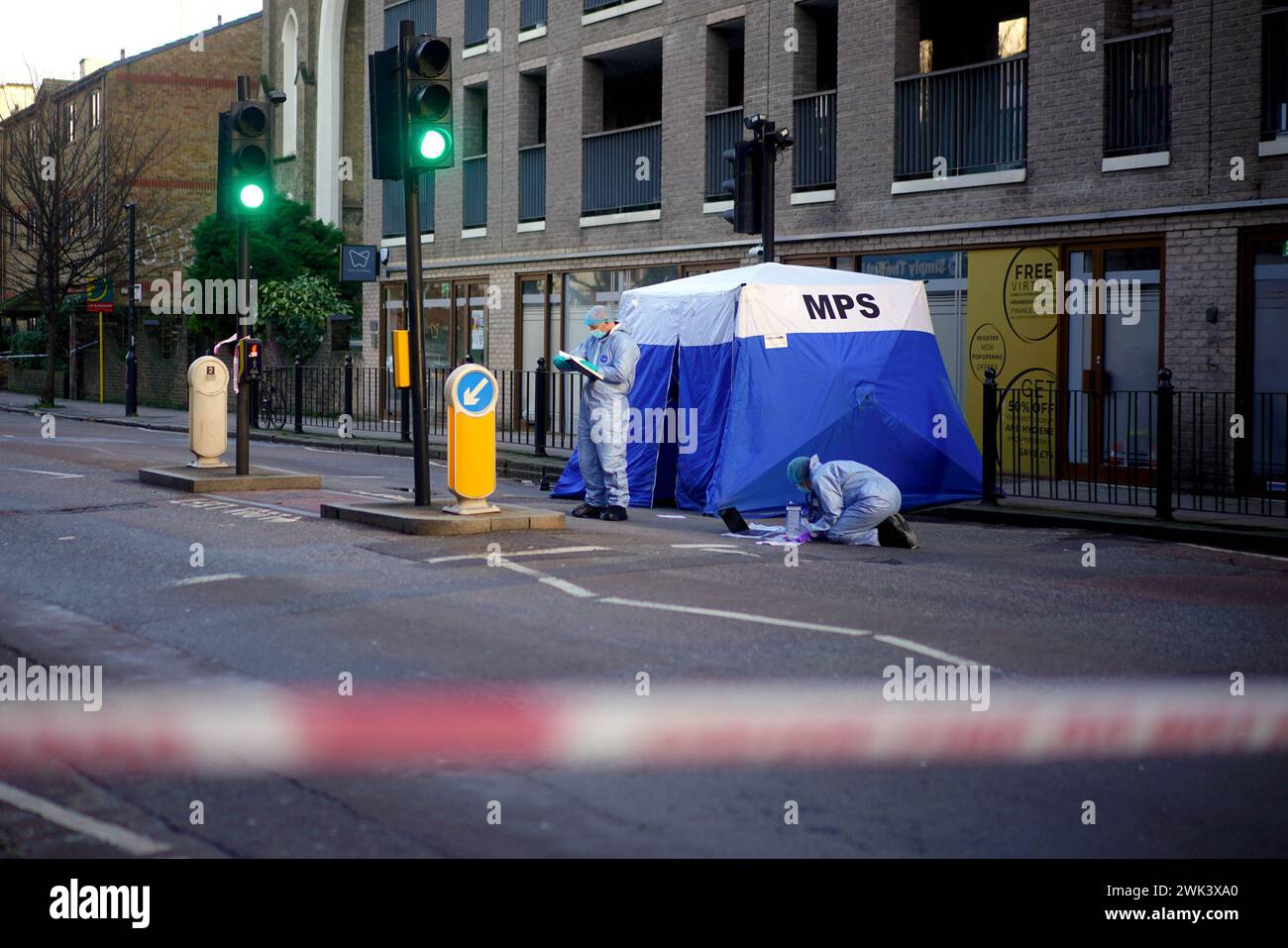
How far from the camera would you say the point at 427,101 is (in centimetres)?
1158

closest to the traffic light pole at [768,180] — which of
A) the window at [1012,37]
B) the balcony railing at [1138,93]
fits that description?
the balcony railing at [1138,93]

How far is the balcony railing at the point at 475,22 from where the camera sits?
28859 millimetres

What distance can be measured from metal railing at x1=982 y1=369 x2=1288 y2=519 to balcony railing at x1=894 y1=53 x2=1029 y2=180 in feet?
10.9

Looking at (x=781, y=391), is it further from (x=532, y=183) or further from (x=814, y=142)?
(x=532, y=183)

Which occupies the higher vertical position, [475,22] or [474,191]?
[475,22]

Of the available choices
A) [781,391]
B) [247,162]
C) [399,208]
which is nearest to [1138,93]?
[781,391]

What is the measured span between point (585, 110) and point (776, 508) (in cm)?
1350

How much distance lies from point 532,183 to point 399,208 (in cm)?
478

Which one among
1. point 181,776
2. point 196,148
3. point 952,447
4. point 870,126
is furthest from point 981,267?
point 196,148

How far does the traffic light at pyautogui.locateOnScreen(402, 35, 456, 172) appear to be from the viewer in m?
11.5

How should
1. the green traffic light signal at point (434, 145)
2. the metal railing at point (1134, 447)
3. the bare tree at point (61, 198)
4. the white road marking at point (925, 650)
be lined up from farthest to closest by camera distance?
the bare tree at point (61, 198) < the metal railing at point (1134, 447) < the green traffic light signal at point (434, 145) < the white road marking at point (925, 650)

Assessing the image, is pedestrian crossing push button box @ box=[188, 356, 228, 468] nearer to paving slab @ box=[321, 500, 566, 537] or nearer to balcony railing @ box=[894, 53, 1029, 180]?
paving slab @ box=[321, 500, 566, 537]

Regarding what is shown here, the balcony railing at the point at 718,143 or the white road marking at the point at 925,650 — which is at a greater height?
the balcony railing at the point at 718,143

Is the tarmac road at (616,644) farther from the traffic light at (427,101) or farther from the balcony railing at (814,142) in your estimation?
the balcony railing at (814,142)
